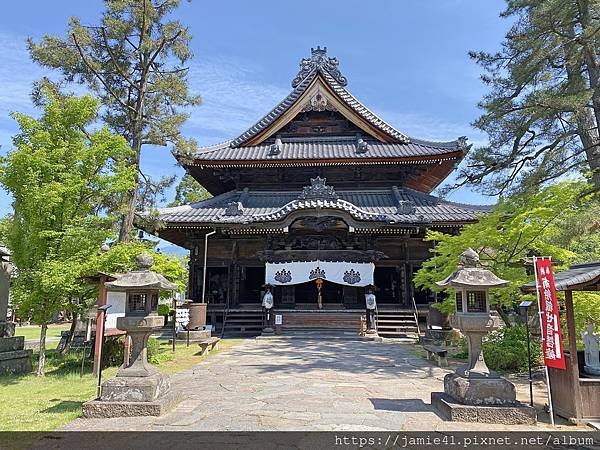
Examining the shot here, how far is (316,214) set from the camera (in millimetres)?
16703

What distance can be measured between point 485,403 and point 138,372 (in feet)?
17.2

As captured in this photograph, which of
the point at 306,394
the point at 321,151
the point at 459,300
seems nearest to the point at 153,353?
the point at 306,394

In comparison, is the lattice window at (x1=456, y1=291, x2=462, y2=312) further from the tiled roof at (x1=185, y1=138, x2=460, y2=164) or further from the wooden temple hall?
the tiled roof at (x1=185, y1=138, x2=460, y2=164)

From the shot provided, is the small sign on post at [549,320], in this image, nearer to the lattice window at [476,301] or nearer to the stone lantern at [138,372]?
the lattice window at [476,301]

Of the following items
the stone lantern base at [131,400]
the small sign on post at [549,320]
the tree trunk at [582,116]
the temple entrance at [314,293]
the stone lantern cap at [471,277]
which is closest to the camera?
the small sign on post at [549,320]

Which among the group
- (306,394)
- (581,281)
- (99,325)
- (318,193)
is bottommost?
(306,394)

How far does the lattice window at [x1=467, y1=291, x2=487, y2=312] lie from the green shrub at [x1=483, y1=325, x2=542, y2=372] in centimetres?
408

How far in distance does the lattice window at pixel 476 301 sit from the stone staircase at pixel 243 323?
1186cm

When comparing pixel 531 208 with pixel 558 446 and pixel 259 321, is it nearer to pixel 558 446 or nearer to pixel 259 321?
pixel 558 446

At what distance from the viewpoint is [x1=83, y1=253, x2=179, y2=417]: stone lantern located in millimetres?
5996

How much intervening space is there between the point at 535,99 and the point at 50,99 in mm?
12900

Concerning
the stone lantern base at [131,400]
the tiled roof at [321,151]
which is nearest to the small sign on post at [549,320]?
the stone lantern base at [131,400]

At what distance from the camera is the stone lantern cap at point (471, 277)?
6273mm

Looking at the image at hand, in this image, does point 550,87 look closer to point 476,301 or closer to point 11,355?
point 476,301
